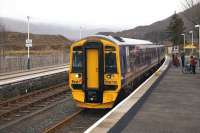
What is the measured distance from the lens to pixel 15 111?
55.6 feet

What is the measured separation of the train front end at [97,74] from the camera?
15320 millimetres

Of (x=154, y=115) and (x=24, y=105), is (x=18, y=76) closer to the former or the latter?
(x=24, y=105)

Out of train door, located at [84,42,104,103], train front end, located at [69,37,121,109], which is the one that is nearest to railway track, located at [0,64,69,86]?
train front end, located at [69,37,121,109]

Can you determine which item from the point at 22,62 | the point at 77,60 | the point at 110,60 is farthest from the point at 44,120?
the point at 22,62

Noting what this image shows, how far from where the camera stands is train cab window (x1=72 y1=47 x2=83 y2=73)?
15.7 metres

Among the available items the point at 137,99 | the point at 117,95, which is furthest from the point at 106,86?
the point at 137,99

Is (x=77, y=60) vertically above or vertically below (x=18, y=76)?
above

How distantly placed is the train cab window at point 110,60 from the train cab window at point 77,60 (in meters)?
0.98

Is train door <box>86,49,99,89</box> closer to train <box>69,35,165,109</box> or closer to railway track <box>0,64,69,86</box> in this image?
train <box>69,35,165,109</box>

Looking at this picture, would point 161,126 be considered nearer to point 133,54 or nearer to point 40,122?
point 40,122

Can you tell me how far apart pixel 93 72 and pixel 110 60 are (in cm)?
78

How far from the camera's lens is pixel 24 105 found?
59.0ft

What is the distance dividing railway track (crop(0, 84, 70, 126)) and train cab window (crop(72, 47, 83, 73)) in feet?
9.29

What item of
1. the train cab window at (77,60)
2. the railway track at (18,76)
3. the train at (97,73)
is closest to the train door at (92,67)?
the train at (97,73)
